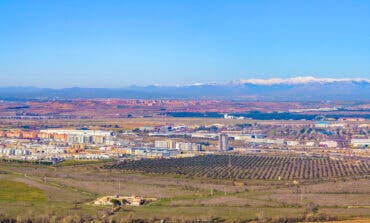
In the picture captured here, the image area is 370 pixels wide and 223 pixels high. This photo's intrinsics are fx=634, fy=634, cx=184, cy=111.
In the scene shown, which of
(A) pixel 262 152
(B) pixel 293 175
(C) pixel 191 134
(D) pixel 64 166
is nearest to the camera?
(B) pixel 293 175

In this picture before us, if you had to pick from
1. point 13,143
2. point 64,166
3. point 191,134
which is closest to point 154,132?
point 191,134

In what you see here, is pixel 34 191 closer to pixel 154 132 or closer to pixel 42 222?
pixel 42 222

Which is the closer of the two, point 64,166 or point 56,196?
point 56,196

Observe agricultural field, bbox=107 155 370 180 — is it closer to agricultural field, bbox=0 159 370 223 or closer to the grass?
agricultural field, bbox=0 159 370 223

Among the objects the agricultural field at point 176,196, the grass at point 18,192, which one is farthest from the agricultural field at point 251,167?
the grass at point 18,192

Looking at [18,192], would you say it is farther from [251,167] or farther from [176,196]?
[251,167]

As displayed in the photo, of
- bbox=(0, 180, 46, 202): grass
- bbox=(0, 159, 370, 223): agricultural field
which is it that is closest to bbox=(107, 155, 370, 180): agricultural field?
bbox=(0, 159, 370, 223): agricultural field

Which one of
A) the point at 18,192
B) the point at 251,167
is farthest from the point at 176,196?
the point at 251,167
